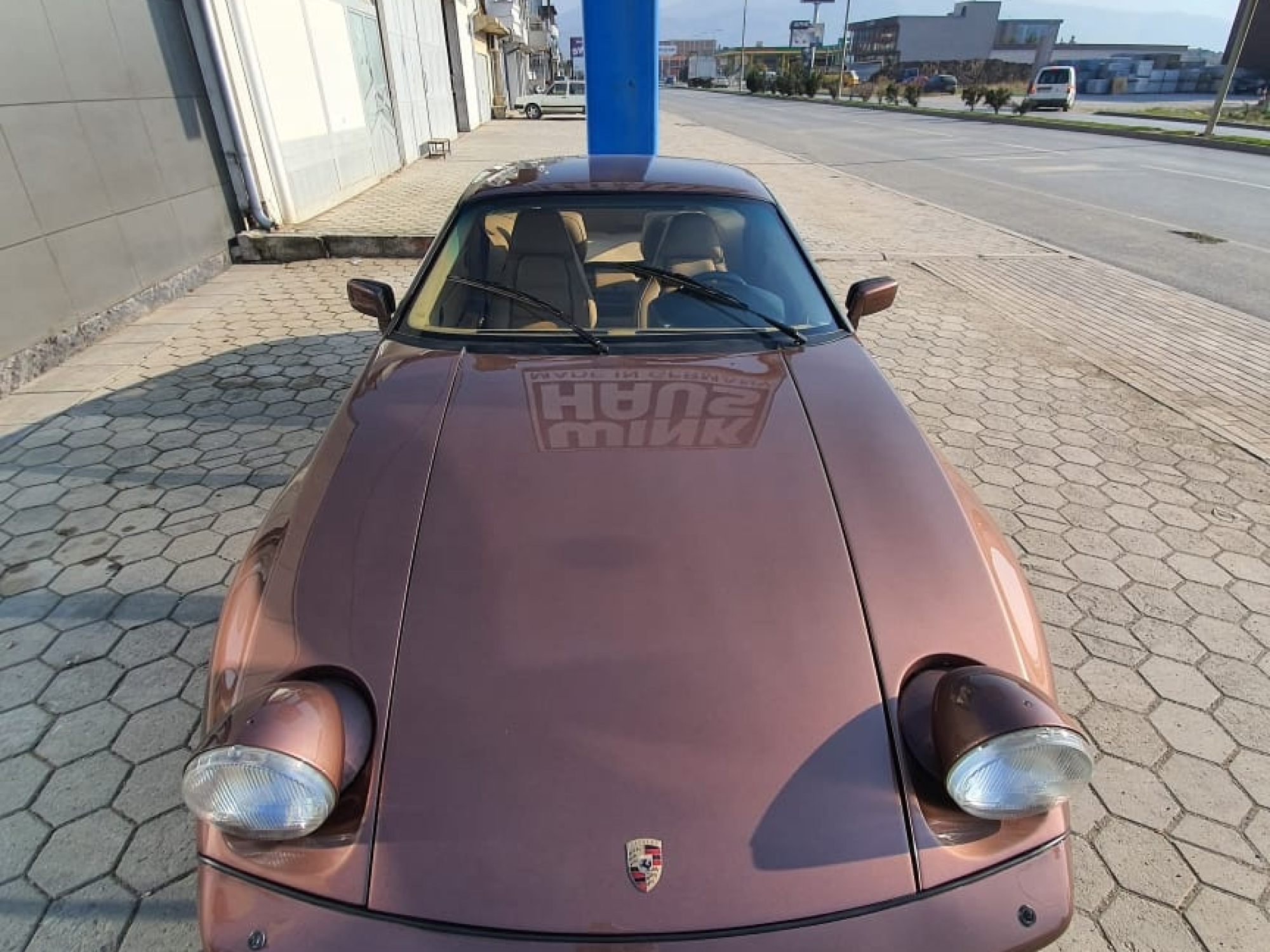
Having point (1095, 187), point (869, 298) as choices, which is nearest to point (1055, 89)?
point (1095, 187)

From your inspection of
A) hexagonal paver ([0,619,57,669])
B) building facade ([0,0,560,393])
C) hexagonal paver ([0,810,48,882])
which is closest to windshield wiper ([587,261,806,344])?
hexagonal paver ([0,810,48,882])

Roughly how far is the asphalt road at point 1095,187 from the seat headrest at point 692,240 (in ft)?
22.2

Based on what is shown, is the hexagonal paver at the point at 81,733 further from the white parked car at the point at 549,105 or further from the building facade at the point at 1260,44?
the building facade at the point at 1260,44

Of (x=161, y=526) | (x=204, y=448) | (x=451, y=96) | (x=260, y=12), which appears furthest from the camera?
→ (x=451, y=96)

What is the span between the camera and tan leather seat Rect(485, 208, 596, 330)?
2.43 m

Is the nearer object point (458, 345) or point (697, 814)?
point (697, 814)

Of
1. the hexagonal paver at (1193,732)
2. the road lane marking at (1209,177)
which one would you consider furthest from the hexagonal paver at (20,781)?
the road lane marking at (1209,177)

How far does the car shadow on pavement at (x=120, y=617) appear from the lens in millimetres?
1874

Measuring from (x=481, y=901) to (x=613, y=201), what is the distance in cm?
243

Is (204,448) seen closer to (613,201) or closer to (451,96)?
(613,201)

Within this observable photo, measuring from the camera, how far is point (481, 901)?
117cm

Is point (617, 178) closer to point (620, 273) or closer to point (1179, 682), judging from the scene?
point (620, 273)

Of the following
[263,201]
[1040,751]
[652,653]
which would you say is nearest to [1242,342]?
[1040,751]

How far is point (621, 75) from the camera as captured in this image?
6.26 meters
